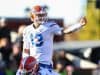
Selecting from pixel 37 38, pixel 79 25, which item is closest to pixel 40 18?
pixel 37 38

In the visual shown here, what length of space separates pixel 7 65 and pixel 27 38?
5.00 meters

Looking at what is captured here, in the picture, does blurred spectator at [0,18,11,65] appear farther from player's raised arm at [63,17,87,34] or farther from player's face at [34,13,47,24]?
player's raised arm at [63,17,87,34]

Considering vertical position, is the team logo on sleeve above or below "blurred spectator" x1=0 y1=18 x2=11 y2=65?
above

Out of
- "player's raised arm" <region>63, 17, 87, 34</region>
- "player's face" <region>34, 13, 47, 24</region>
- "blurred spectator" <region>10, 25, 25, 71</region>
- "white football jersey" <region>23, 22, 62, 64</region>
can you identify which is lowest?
"blurred spectator" <region>10, 25, 25, 71</region>

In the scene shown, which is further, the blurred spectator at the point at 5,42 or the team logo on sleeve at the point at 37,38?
the blurred spectator at the point at 5,42

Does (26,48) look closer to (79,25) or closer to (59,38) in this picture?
(79,25)

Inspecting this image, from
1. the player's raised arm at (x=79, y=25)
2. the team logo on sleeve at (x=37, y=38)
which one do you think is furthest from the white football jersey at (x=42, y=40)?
the player's raised arm at (x=79, y=25)

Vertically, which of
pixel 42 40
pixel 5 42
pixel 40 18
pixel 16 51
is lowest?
pixel 16 51

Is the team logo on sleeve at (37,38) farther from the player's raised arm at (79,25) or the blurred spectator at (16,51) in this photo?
the blurred spectator at (16,51)

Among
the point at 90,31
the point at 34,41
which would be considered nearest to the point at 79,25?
the point at 34,41

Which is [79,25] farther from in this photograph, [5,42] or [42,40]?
[5,42]

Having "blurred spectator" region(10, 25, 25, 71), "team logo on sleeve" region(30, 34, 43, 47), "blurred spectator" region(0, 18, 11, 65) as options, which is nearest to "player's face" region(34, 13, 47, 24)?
"team logo on sleeve" region(30, 34, 43, 47)

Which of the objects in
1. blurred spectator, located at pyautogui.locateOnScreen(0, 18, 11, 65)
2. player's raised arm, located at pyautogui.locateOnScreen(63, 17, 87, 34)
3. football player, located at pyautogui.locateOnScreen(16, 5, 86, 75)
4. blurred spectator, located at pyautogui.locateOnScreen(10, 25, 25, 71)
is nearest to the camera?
player's raised arm, located at pyautogui.locateOnScreen(63, 17, 87, 34)

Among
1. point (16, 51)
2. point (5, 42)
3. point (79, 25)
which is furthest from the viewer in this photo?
point (5, 42)
